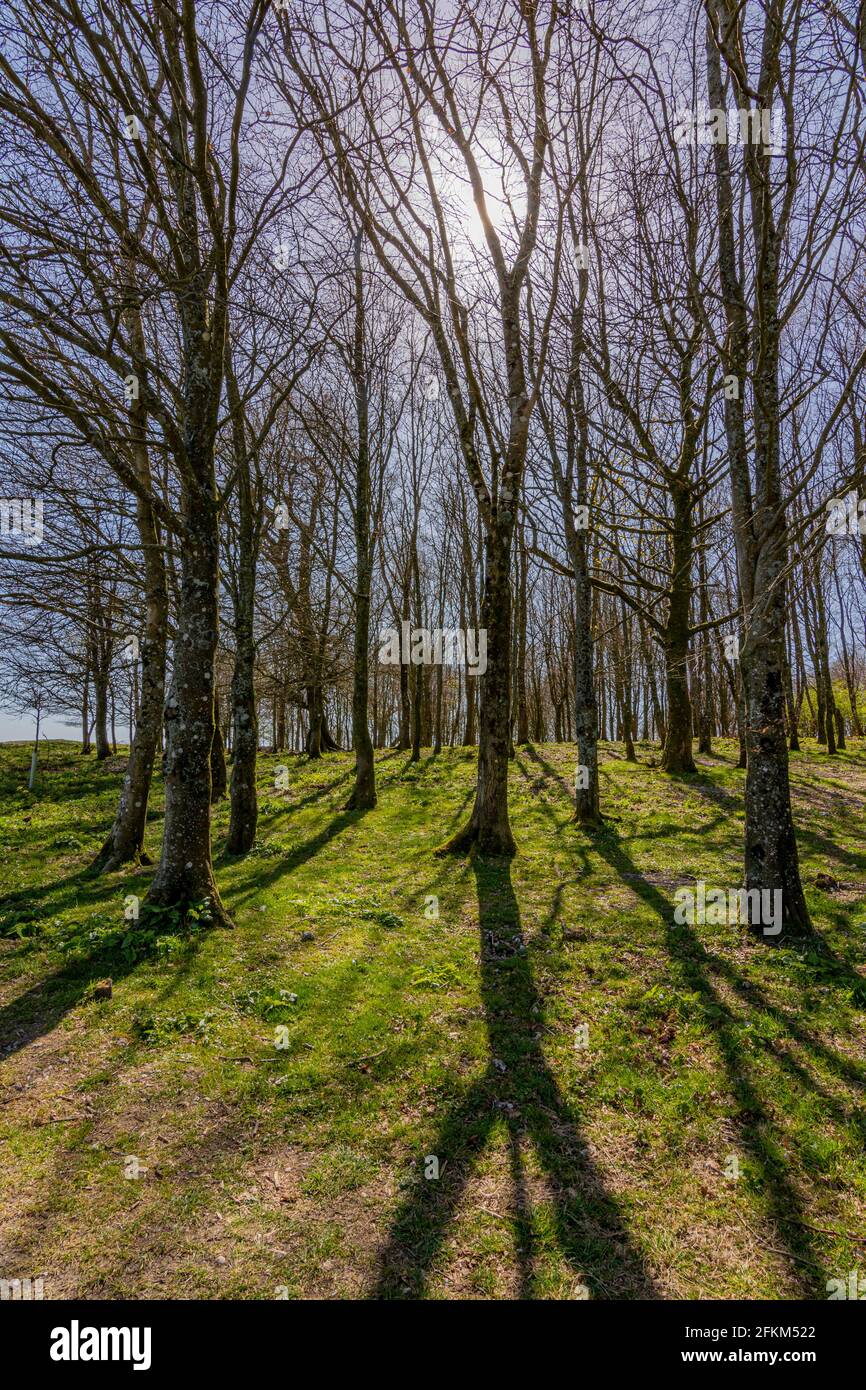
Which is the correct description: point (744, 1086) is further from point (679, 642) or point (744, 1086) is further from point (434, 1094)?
point (679, 642)

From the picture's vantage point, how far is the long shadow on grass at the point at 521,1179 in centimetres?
262

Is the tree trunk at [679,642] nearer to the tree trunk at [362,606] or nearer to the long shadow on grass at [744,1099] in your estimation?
the tree trunk at [362,606]

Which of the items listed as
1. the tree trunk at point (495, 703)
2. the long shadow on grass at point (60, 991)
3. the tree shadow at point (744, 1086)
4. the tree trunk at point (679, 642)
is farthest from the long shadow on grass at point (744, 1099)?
the tree trunk at point (679, 642)

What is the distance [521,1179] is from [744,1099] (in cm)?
157

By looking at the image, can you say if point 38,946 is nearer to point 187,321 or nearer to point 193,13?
point 187,321

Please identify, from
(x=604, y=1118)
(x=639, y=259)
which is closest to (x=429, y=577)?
(x=639, y=259)

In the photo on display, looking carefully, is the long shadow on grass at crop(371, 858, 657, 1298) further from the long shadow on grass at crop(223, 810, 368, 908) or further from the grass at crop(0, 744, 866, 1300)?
the long shadow on grass at crop(223, 810, 368, 908)

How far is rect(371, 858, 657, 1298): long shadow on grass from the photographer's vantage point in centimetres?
262

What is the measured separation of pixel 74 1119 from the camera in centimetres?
363

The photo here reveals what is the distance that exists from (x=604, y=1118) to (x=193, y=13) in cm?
963

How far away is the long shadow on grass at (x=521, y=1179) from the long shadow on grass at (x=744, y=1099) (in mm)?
764

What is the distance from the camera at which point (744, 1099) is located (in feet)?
12.1

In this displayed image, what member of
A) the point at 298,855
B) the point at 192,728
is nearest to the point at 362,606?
the point at 298,855

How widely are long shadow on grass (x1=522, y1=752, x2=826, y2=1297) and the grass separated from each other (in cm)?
2
